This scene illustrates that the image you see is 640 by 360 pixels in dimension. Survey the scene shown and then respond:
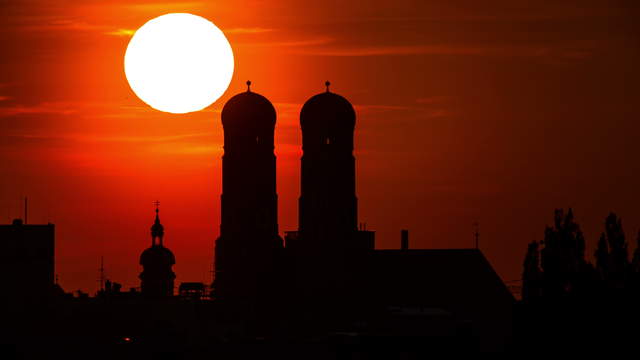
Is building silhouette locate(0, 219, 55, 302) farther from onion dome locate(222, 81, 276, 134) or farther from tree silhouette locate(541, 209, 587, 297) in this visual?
tree silhouette locate(541, 209, 587, 297)

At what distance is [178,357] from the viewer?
11681 cm

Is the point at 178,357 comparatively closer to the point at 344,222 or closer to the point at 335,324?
the point at 335,324

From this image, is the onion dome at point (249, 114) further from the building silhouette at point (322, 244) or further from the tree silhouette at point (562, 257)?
the tree silhouette at point (562, 257)

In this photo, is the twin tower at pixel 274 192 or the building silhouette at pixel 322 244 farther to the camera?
Result: the twin tower at pixel 274 192

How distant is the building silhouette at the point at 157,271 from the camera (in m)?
166

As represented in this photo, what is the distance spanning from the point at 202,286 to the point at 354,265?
16629 mm

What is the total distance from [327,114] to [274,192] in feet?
18.7

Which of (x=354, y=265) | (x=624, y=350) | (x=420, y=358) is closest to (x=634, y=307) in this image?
(x=624, y=350)

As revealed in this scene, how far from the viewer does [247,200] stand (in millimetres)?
150875

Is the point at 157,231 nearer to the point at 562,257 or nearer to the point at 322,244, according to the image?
the point at 322,244

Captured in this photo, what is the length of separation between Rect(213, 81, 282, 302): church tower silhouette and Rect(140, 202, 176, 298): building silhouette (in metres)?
15.1

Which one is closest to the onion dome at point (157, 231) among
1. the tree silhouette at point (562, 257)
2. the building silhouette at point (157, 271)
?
the building silhouette at point (157, 271)

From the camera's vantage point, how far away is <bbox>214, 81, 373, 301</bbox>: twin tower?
149750 millimetres

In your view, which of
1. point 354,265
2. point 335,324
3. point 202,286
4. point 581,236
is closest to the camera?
point 581,236
